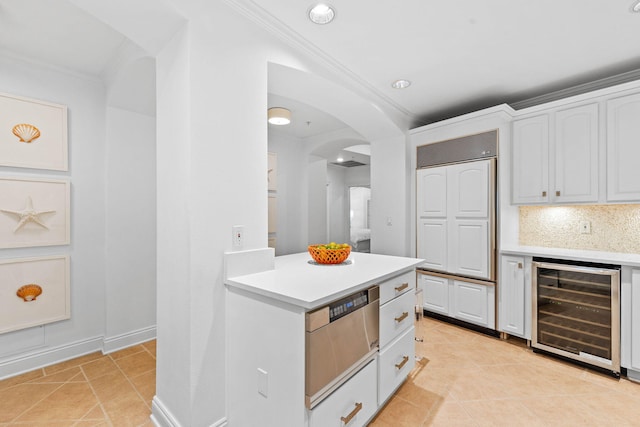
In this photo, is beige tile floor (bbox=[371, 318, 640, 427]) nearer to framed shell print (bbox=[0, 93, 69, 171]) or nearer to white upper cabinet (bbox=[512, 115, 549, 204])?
white upper cabinet (bbox=[512, 115, 549, 204])

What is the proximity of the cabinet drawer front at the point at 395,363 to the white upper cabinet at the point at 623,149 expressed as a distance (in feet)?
6.87

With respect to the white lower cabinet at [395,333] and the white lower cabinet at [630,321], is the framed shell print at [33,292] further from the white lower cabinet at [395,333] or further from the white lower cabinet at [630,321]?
the white lower cabinet at [630,321]

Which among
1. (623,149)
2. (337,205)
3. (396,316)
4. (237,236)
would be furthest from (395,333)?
(337,205)

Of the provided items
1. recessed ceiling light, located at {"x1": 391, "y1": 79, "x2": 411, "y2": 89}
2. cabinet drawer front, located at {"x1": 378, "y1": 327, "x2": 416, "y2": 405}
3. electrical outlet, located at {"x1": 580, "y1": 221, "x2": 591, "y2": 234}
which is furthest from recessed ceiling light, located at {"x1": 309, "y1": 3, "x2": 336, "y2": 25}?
electrical outlet, located at {"x1": 580, "y1": 221, "x2": 591, "y2": 234}

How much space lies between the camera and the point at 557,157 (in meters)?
2.72

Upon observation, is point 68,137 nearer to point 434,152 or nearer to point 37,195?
point 37,195

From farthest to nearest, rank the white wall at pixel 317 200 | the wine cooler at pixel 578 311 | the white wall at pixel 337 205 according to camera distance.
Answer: the white wall at pixel 337 205, the white wall at pixel 317 200, the wine cooler at pixel 578 311

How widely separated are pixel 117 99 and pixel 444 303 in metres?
3.87

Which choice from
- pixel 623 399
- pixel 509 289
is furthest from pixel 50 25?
pixel 623 399

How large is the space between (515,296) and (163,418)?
3.03m

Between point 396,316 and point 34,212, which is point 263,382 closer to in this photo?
point 396,316

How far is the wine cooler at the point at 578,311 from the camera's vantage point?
226 centimetres

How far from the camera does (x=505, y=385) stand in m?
2.17

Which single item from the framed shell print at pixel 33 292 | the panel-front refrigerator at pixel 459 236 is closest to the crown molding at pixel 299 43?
the panel-front refrigerator at pixel 459 236
